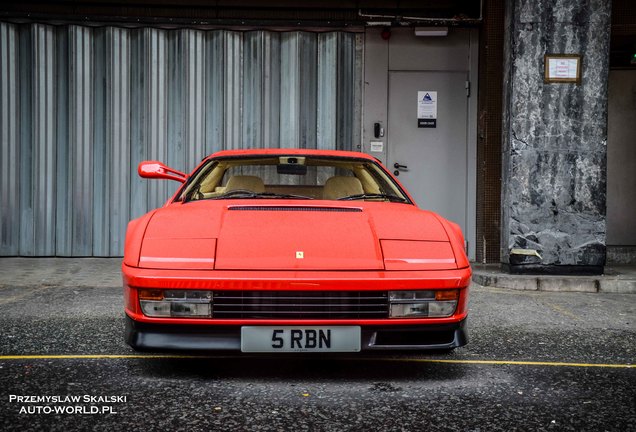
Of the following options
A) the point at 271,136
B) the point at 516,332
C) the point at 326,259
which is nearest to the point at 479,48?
the point at 271,136

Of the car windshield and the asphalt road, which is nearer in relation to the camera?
the asphalt road

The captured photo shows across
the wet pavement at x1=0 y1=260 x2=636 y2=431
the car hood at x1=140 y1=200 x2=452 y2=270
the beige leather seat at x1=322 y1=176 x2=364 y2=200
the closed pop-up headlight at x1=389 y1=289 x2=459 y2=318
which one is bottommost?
the wet pavement at x1=0 y1=260 x2=636 y2=431

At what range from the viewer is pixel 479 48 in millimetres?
9102

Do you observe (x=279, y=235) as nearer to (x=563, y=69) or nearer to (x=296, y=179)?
(x=296, y=179)

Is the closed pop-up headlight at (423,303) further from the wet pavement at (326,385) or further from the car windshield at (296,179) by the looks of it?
the car windshield at (296,179)

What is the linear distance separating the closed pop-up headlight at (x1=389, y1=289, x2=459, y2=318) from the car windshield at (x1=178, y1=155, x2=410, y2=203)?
3.68 feet

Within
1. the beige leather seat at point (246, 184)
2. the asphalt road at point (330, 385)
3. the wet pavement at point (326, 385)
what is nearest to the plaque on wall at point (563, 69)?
the wet pavement at point (326, 385)

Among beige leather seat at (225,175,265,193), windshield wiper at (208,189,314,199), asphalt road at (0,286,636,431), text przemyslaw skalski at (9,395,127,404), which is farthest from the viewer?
beige leather seat at (225,175,265,193)

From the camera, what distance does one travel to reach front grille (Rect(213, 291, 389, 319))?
9.62ft

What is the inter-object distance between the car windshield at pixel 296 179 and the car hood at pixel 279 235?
1.22ft

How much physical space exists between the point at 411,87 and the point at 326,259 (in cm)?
659

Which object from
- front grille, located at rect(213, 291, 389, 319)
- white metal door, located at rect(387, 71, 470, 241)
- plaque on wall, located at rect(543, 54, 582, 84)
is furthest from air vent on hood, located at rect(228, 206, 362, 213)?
white metal door, located at rect(387, 71, 470, 241)

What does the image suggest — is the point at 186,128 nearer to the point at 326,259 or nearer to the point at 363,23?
the point at 363,23

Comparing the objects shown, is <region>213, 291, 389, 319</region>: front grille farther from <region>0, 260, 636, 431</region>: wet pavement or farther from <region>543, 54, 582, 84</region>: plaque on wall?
<region>543, 54, 582, 84</region>: plaque on wall
